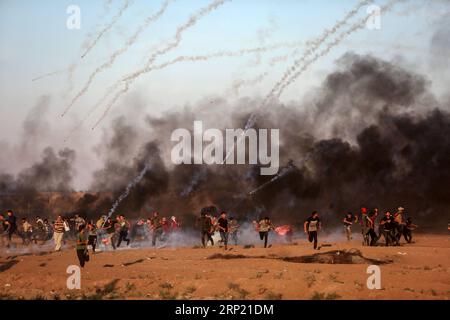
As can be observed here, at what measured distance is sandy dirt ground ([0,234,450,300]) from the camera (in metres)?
16.2

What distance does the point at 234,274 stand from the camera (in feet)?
63.6

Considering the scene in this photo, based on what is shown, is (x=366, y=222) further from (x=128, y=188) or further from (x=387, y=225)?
(x=128, y=188)

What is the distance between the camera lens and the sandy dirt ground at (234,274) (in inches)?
636

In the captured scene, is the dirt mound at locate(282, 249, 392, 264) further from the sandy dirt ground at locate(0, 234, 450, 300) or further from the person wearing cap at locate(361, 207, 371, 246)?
the person wearing cap at locate(361, 207, 371, 246)

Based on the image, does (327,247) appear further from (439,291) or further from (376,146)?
(376,146)

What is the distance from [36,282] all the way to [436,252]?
48.5 feet

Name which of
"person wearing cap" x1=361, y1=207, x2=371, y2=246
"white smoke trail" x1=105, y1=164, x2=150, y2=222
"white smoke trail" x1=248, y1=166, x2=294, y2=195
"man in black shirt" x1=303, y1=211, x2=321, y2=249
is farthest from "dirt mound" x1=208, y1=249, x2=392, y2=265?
"white smoke trail" x1=105, y1=164, x2=150, y2=222

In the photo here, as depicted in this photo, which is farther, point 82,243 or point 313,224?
point 313,224

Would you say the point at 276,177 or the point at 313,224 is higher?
the point at 276,177

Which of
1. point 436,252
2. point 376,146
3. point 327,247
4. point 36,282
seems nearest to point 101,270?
point 36,282

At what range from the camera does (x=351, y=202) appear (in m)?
45.1

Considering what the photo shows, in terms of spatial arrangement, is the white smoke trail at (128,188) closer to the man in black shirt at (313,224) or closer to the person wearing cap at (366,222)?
the person wearing cap at (366,222)

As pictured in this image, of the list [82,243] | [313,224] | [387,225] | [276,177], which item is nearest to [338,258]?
[313,224]
